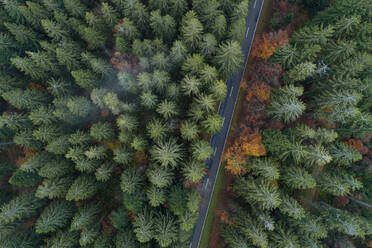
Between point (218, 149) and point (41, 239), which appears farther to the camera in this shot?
point (218, 149)

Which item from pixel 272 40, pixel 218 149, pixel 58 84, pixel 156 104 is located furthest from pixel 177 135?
pixel 272 40

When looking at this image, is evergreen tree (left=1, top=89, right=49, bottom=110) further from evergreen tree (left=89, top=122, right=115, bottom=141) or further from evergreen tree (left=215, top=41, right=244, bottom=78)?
evergreen tree (left=215, top=41, right=244, bottom=78)

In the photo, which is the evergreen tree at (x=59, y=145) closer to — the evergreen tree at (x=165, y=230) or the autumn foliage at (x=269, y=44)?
the evergreen tree at (x=165, y=230)

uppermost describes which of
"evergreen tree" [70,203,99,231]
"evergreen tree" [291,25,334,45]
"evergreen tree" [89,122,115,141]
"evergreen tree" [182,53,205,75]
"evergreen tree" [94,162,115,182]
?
"evergreen tree" [291,25,334,45]

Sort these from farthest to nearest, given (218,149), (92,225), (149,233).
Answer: (218,149) < (92,225) < (149,233)

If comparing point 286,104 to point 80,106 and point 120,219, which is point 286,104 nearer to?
point 120,219

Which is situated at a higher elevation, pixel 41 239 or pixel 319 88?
pixel 319 88

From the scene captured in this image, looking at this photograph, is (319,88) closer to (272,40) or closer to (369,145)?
(272,40)

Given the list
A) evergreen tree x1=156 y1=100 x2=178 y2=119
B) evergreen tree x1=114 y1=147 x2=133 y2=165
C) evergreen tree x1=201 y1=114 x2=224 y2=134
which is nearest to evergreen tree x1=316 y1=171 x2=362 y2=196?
evergreen tree x1=201 y1=114 x2=224 y2=134
